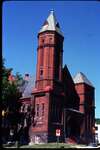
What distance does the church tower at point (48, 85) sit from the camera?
165ft

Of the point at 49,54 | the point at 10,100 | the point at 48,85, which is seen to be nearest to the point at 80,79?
the point at 49,54

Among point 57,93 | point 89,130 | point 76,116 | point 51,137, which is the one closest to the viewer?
point 51,137

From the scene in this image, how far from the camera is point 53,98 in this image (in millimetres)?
51844

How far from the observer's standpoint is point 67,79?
58.9m

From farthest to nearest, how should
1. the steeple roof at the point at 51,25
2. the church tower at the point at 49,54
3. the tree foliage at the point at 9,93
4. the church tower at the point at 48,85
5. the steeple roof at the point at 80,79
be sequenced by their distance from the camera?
Answer: the steeple roof at the point at 80,79 < the steeple roof at the point at 51,25 < the church tower at the point at 49,54 < the church tower at the point at 48,85 < the tree foliage at the point at 9,93

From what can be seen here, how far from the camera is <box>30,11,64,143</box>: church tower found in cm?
5038

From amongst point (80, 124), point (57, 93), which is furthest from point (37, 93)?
point (80, 124)

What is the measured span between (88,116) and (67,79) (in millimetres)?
8454

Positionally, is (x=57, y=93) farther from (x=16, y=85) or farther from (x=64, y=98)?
(x=16, y=85)

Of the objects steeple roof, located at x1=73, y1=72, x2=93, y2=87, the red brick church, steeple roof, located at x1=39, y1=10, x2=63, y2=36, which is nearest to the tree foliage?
the red brick church

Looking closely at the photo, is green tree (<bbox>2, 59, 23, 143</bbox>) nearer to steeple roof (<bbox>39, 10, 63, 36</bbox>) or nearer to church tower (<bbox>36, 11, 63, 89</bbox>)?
church tower (<bbox>36, 11, 63, 89</bbox>)

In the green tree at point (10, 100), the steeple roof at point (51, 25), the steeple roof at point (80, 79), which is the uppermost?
the steeple roof at point (51, 25)

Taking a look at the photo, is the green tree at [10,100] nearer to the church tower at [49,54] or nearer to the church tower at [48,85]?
the church tower at [48,85]

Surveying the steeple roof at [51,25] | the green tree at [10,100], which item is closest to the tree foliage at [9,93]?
the green tree at [10,100]
